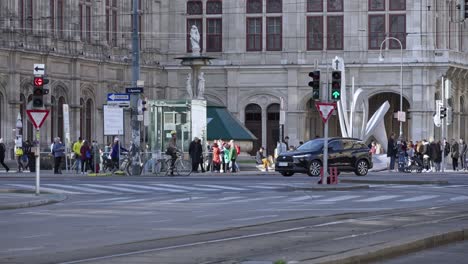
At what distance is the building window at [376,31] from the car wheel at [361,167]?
35.3 metres

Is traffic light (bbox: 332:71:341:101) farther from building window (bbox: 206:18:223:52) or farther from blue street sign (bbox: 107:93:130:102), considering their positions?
building window (bbox: 206:18:223:52)

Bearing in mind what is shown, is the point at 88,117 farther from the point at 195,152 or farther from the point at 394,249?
the point at 394,249

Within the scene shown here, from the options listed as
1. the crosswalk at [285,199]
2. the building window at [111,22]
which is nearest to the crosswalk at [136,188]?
the crosswalk at [285,199]

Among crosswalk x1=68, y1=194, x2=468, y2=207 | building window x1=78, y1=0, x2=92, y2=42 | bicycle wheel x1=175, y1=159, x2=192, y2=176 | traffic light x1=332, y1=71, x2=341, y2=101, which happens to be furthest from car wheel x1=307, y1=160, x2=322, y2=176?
building window x1=78, y1=0, x2=92, y2=42

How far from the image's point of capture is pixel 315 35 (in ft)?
287

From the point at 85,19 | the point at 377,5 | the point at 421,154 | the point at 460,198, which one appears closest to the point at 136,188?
the point at 460,198

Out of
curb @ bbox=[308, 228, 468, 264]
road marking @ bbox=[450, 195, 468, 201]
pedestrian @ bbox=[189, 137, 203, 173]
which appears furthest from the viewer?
pedestrian @ bbox=[189, 137, 203, 173]

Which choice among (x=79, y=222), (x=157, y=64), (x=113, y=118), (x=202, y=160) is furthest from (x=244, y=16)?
(x=79, y=222)

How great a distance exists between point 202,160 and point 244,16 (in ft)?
104

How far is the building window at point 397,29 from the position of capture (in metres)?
86.4

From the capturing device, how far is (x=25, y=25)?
69250mm

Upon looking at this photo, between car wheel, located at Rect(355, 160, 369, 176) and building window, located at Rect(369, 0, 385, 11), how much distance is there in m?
36.3

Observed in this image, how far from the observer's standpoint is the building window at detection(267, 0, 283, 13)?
8825cm

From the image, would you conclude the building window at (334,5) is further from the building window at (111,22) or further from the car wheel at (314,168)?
the car wheel at (314,168)
